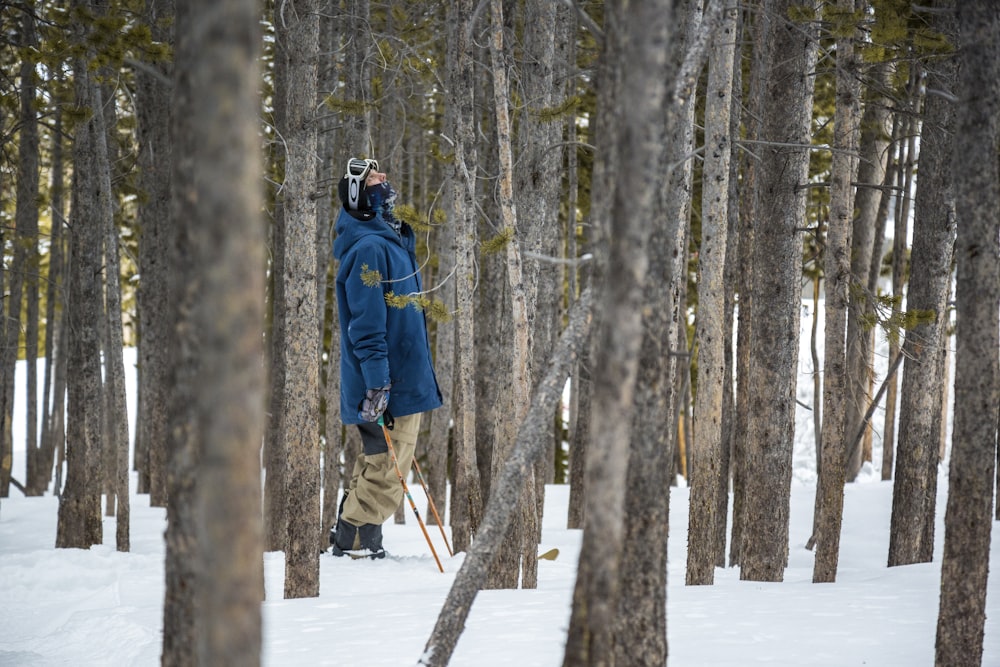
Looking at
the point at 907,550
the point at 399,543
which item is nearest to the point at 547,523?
the point at 399,543

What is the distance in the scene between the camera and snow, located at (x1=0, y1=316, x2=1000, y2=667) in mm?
3580

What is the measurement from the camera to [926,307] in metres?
6.75

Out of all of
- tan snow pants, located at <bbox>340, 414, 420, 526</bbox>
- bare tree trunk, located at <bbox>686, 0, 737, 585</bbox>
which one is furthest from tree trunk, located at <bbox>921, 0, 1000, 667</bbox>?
tan snow pants, located at <bbox>340, 414, 420, 526</bbox>

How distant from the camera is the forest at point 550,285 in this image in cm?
185

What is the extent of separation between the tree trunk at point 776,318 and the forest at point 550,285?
0.9 inches

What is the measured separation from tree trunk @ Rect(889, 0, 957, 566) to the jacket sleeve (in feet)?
12.7

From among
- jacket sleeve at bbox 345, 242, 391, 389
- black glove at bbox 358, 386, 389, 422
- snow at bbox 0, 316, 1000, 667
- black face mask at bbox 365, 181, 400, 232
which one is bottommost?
snow at bbox 0, 316, 1000, 667

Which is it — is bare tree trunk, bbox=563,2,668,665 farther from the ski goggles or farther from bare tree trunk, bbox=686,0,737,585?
the ski goggles

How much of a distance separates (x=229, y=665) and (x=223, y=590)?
15 cm

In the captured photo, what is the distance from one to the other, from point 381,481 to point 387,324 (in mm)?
1101

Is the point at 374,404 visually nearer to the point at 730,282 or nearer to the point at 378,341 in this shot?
the point at 378,341

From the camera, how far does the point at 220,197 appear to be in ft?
5.82

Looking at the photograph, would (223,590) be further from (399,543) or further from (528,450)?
(399,543)

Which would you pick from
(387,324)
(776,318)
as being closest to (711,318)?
(776,318)
